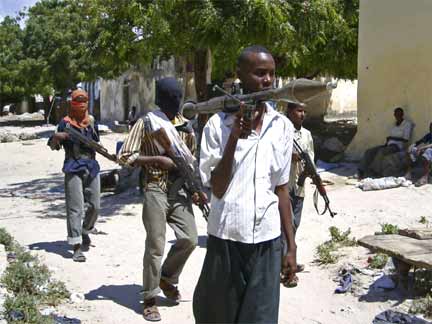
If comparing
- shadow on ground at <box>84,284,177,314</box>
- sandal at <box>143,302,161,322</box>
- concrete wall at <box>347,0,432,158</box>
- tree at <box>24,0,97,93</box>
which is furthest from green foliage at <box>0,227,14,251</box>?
tree at <box>24,0,97,93</box>

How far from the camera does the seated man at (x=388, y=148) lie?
10586 mm

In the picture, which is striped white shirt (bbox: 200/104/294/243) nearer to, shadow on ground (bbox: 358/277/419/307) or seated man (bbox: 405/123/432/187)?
shadow on ground (bbox: 358/277/419/307)

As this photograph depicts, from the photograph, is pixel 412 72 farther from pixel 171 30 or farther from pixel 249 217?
pixel 249 217

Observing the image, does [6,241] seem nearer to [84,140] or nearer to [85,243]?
[85,243]

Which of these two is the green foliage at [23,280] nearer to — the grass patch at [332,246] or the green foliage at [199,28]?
the grass patch at [332,246]

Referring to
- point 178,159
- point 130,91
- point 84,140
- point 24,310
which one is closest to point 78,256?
point 84,140

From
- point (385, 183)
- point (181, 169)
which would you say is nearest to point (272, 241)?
point (181, 169)

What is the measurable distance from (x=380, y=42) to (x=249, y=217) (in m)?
9.62

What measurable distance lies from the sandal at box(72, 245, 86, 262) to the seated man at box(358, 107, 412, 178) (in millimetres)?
5838

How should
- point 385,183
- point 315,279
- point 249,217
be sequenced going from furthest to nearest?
point 385,183 < point 315,279 < point 249,217

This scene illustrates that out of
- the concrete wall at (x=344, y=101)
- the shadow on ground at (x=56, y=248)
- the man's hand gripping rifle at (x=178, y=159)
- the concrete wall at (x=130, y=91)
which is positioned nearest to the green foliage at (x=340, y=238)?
the man's hand gripping rifle at (x=178, y=159)

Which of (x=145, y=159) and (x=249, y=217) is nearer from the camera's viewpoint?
(x=249, y=217)

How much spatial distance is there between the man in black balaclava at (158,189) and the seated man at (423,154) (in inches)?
232

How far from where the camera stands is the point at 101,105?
34.0 m
